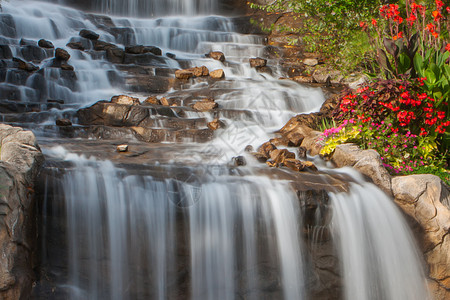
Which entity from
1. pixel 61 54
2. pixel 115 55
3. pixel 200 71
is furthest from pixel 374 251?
pixel 115 55

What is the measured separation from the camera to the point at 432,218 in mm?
5648

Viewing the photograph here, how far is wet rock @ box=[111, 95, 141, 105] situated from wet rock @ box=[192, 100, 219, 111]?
1.14 meters

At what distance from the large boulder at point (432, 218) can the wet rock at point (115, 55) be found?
788cm

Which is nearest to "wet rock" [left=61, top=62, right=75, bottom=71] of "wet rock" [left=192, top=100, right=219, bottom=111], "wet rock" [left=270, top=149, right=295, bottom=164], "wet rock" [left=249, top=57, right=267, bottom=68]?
"wet rock" [left=192, top=100, right=219, bottom=111]

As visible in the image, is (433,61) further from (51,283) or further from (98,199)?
(51,283)

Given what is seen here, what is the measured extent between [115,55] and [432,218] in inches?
333

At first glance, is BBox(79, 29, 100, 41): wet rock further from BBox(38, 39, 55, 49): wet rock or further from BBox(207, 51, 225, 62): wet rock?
BBox(207, 51, 225, 62): wet rock

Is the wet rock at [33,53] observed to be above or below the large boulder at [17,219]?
above

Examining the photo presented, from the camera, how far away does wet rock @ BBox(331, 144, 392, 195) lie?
6086 millimetres

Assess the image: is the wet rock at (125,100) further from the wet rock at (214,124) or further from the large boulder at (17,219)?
the large boulder at (17,219)

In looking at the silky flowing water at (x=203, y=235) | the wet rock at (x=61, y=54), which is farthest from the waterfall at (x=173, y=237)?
the wet rock at (x=61, y=54)

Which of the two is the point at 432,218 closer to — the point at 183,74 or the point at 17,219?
the point at 17,219

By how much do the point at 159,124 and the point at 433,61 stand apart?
466cm

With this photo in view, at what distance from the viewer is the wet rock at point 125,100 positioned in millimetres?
9273
